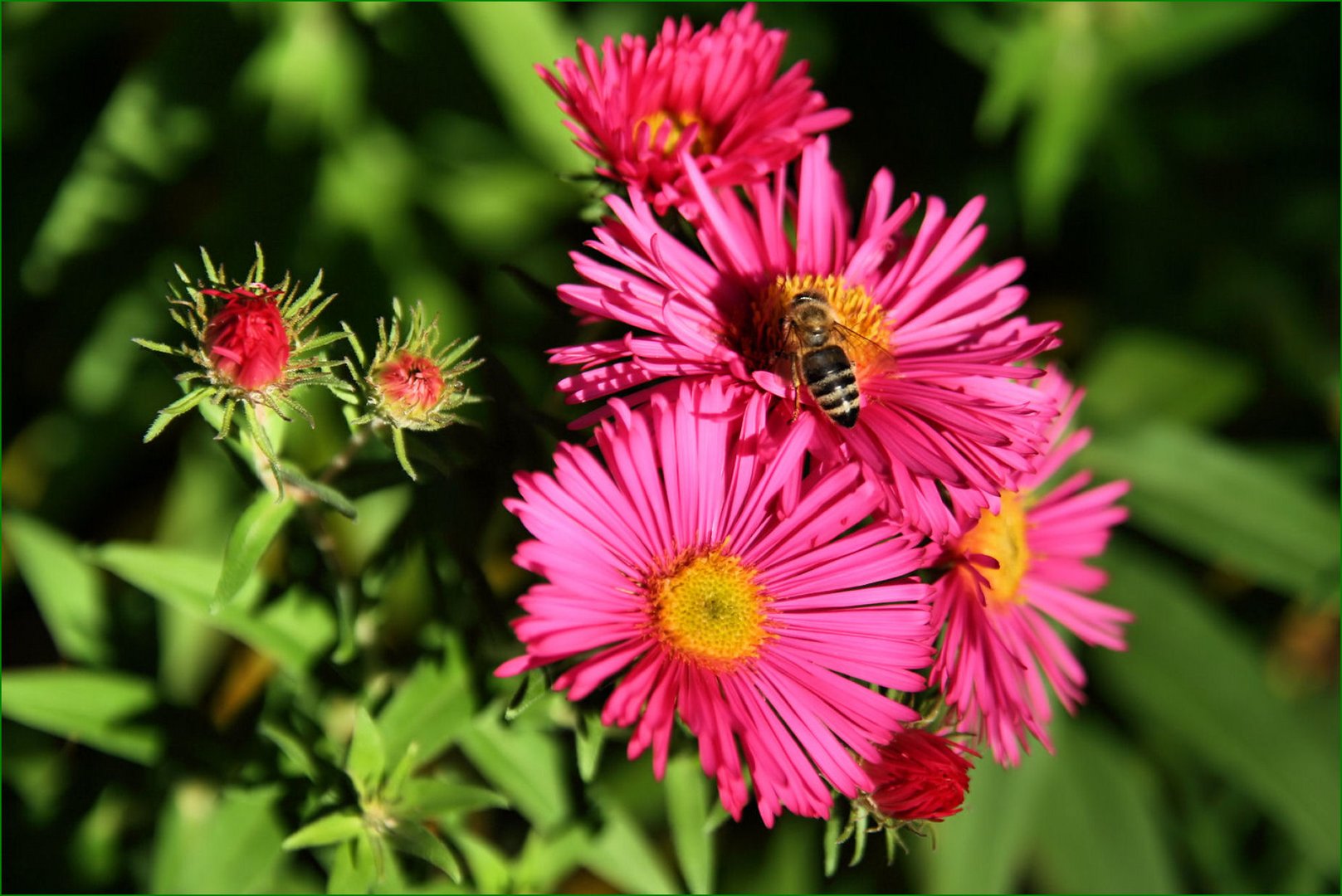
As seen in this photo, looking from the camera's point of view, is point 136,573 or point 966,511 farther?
point 136,573

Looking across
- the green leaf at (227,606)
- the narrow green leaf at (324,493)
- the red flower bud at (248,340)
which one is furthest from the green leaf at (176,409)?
the green leaf at (227,606)

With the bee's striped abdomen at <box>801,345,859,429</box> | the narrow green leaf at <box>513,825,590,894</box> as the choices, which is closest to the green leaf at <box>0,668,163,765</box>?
the narrow green leaf at <box>513,825,590,894</box>

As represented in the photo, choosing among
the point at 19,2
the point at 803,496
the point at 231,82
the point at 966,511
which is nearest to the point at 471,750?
the point at 803,496

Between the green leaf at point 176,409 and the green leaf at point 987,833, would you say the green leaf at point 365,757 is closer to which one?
the green leaf at point 176,409

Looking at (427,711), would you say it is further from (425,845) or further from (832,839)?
(832,839)

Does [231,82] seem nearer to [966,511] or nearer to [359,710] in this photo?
[359,710]

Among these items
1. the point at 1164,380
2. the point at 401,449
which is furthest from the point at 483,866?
the point at 1164,380

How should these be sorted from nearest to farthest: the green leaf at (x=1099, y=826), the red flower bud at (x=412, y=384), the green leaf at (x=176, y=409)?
the green leaf at (x=176, y=409), the red flower bud at (x=412, y=384), the green leaf at (x=1099, y=826)
